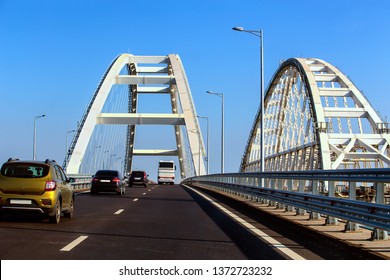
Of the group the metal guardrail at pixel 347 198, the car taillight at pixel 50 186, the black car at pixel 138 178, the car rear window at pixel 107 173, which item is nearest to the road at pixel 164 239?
the metal guardrail at pixel 347 198

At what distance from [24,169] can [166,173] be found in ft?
217

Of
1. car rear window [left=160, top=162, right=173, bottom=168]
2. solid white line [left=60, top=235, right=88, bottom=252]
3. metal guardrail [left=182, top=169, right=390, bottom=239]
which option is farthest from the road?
car rear window [left=160, top=162, right=173, bottom=168]

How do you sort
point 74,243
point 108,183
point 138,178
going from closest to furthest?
point 74,243 < point 108,183 < point 138,178

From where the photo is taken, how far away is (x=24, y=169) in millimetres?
14102

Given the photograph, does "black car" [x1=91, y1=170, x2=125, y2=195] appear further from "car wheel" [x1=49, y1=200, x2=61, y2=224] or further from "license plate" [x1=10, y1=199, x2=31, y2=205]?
"license plate" [x1=10, y1=199, x2=31, y2=205]

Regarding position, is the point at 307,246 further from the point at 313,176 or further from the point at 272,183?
the point at 272,183

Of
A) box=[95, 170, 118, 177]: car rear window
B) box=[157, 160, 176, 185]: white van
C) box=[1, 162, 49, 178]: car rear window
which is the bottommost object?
box=[157, 160, 176, 185]: white van

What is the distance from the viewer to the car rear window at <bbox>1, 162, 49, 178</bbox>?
13.9 metres

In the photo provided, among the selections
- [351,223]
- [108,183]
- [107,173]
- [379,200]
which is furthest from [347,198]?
[107,173]

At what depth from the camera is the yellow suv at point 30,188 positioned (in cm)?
1353

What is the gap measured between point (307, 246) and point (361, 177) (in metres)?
1.84

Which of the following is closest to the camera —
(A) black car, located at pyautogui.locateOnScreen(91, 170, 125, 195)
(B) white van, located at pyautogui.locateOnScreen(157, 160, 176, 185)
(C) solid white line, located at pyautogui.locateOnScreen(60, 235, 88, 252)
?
(C) solid white line, located at pyautogui.locateOnScreen(60, 235, 88, 252)

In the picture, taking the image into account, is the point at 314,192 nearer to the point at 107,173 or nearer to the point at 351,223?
the point at 351,223

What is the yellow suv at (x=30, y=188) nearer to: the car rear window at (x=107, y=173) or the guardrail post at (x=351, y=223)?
the guardrail post at (x=351, y=223)
